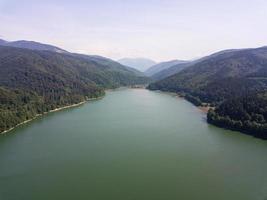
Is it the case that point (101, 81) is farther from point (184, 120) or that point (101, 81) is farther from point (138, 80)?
point (184, 120)

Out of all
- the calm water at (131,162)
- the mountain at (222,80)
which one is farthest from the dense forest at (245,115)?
the mountain at (222,80)

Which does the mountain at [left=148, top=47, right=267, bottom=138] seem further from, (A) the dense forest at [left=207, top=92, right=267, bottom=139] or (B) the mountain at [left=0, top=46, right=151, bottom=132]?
(B) the mountain at [left=0, top=46, right=151, bottom=132]

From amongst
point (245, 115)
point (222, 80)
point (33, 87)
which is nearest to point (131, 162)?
point (245, 115)

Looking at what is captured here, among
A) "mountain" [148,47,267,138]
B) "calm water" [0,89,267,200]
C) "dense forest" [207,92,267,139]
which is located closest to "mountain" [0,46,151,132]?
"calm water" [0,89,267,200]

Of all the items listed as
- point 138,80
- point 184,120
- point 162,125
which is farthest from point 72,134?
point 138,80

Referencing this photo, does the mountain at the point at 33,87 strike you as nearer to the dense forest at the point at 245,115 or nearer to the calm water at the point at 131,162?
the calm water at the point at 131,162
